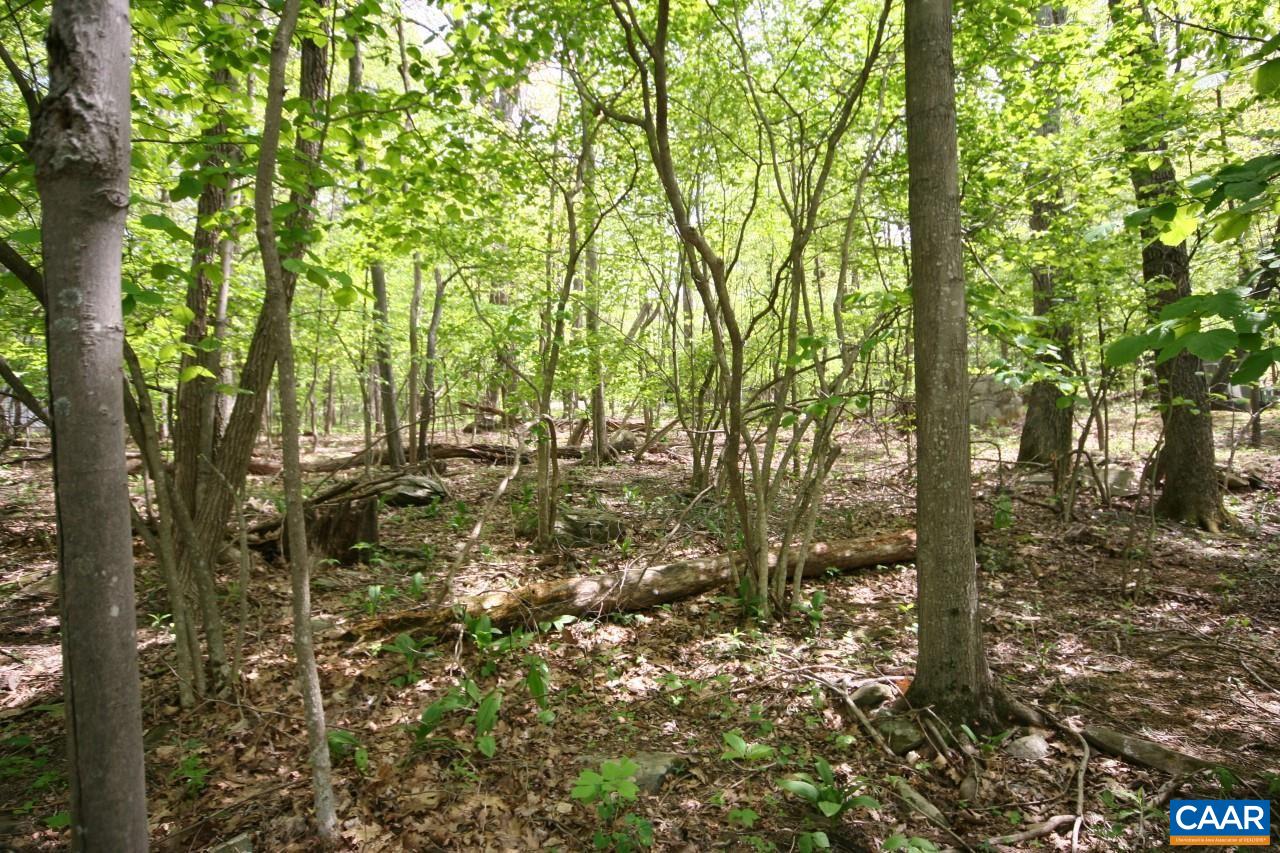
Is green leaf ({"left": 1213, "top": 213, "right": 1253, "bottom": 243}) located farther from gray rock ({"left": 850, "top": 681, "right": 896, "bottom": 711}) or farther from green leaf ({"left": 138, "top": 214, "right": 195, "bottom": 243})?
green leaf ({"left": 138, "top": 214, "right": 195, "bottom": 243})

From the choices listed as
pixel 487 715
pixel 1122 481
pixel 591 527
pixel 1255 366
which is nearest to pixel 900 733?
Result: pixel 487 715

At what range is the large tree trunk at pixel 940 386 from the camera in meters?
3.15

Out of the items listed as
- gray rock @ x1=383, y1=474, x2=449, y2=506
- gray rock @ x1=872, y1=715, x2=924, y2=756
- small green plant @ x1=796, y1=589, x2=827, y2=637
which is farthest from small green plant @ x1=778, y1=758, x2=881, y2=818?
gray rock @ x1=383, y1=474, x2=449, y2=506

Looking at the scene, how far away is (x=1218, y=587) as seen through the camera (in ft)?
18.1

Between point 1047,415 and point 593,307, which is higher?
point 593,307

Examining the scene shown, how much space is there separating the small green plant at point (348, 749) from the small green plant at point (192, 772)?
57 centimetres

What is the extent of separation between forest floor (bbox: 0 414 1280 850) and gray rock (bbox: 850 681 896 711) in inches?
6.9

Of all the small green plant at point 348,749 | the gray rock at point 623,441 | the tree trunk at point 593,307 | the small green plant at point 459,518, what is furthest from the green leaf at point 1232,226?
the gray rock at point 623,441

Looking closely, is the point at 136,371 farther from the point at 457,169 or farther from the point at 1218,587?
the point at 1218,587

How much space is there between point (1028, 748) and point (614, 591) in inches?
116

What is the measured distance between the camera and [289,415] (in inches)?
92.8

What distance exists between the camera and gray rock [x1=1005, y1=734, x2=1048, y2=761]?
314 centimetres

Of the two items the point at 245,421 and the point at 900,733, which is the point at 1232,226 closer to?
the point at 900,733

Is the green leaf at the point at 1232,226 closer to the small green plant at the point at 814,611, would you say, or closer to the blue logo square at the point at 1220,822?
the blue logo square at the point at 1220,822
